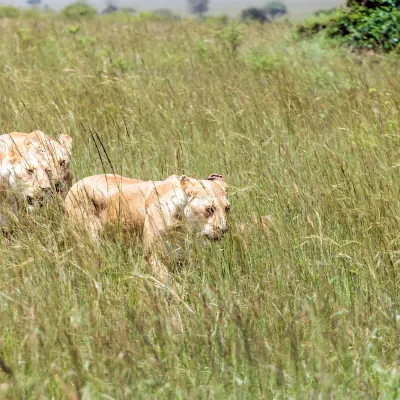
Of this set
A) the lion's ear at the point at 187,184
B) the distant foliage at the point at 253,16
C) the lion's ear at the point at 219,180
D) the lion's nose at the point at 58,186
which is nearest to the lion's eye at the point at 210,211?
the lion's ear at the point at 187,184

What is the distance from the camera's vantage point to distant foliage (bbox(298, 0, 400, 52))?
10141 millimetres

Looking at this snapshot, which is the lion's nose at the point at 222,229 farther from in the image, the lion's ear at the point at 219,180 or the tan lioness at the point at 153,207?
the lion's ear at the point at 219,180

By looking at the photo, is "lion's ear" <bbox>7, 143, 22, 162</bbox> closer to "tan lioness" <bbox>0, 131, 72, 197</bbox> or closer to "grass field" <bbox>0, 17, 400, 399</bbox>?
"tan lioness" <bbox>0, 131, 72, 197</bbox>

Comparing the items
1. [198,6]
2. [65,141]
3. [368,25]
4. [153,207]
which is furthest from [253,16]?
[198,6]

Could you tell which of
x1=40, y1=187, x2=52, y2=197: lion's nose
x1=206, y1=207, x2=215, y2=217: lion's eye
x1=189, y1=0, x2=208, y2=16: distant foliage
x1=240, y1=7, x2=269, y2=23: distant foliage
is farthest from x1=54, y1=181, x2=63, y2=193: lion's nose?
x1=189, y1=0, x2=208, y2=16: distant foliage

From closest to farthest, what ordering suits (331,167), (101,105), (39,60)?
(331,167) < (101,105) < (39,60)

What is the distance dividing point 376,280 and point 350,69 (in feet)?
16.2

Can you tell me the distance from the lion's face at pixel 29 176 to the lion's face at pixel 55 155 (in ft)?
0.11

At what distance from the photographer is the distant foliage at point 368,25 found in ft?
33.3

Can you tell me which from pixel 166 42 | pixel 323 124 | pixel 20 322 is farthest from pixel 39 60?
pixel 20 322

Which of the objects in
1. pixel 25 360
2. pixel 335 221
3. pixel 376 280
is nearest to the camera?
pixel 25 360

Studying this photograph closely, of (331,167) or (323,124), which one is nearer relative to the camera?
(331,167)

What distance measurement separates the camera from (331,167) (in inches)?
182

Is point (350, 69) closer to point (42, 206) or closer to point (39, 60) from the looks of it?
point (39, 60)
